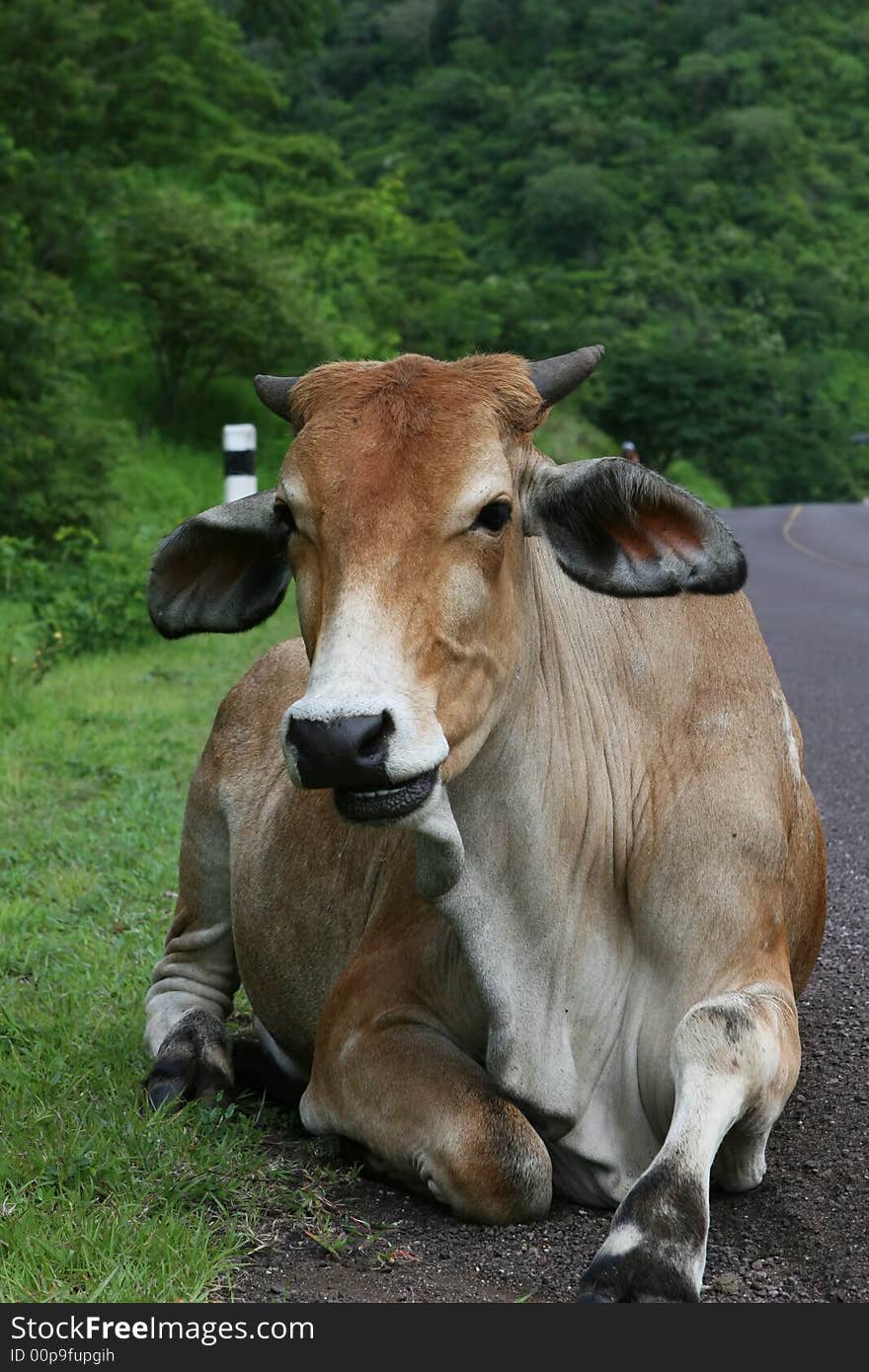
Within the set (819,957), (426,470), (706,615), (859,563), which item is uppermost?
(426,470)

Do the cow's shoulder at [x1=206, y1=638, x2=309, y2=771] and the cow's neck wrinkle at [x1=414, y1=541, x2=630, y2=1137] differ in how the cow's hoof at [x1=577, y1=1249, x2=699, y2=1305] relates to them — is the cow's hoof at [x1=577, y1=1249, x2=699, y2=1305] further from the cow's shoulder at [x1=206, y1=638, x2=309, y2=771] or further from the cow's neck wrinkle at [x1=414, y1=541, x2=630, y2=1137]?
the cow's shoulder at [x1=206, y1=638, x2=309, y2=771]

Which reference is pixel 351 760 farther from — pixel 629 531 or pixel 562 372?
pixel 562 372

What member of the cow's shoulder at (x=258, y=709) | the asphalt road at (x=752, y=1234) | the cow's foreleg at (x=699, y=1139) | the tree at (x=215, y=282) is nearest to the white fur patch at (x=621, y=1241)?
the cow's foreleg at (x=699, y=1139)

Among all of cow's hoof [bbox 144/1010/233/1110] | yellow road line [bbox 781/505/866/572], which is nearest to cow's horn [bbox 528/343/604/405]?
cow's hoof [bbox 144/1010/233/1110]

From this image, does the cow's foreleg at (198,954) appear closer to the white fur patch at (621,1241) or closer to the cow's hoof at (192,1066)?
the cow's hoof at (192,1066)

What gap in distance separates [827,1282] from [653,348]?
1856 inches

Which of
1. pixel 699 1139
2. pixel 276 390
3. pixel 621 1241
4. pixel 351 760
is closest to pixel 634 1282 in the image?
pixel 621 1241

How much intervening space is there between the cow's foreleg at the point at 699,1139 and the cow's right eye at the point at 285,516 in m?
1.15

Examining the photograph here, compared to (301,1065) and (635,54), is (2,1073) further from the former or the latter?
(635,54)

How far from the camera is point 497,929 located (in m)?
3.30

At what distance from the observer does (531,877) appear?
3.33 metres

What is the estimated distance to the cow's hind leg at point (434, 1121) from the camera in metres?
3.23

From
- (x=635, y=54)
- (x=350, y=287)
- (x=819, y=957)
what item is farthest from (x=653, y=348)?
(x=819, y=957)

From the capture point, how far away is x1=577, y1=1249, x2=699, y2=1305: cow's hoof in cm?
275
